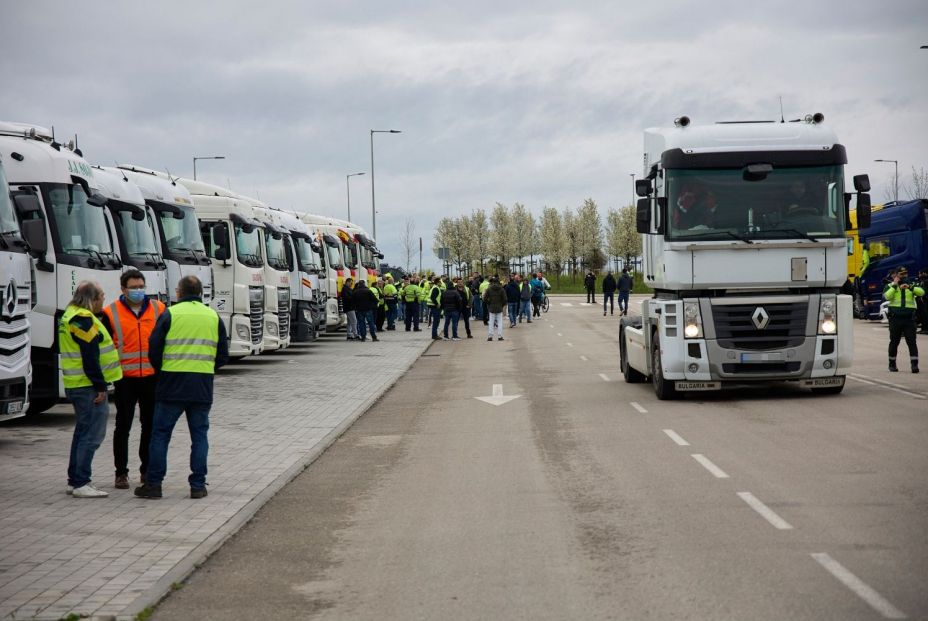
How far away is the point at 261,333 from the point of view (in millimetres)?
25688

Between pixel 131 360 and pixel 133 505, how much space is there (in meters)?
1.32

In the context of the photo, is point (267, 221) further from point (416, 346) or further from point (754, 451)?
point (754, 451)

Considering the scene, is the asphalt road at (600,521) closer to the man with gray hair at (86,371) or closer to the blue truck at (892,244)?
the man with gray hair at (86,371)

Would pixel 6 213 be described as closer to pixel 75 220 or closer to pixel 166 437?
pixel 75 220

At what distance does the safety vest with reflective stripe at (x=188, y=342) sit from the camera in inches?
392

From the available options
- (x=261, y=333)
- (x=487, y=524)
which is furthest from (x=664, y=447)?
(x=261, y=333)

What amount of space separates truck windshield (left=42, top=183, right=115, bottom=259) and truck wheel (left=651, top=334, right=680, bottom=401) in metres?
7.78

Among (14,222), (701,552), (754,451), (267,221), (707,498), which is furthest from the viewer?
(267,221)

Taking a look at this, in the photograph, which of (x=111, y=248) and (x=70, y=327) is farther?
(x=111, y=248)

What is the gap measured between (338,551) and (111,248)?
34.0ft

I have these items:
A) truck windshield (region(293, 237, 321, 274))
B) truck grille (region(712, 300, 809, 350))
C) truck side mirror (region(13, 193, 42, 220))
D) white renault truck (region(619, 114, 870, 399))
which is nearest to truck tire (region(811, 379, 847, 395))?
white renault truck (region(619, 114, 870, 399))

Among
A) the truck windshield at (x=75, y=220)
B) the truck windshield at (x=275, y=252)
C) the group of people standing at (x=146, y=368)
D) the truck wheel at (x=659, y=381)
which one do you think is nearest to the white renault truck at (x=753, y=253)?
the truck wheel at (x=659, y=381)

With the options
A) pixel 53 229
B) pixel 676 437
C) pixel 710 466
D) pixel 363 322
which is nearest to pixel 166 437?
pixel 710 466

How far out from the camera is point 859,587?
631cm
